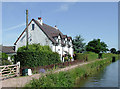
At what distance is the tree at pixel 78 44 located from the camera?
5519 cm

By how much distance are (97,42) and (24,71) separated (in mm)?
80766

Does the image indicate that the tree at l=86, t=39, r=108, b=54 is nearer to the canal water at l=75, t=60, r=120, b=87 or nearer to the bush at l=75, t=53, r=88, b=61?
the bush at l=75, t=53, r=88, b=61

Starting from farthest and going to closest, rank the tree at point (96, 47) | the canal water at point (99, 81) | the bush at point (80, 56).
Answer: the tree at point (96, 47) < the bush at point (80, 56) < the canal water at point (99, 81)

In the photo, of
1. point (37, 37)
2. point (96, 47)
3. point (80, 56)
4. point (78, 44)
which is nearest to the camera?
point (37, 37)

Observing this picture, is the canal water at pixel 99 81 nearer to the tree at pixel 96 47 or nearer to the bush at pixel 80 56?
the bush at pixel 80 56

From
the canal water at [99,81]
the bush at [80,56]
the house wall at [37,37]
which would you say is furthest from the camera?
the bush at [80,56]

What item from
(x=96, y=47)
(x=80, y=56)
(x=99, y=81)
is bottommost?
(x=99, y=81)

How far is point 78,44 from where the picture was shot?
A: 55406mm

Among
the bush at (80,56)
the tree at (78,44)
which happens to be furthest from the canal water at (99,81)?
the tree at (78,44)

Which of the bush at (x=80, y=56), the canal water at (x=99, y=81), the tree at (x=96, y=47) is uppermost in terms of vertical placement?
the tree at (x=96, y=47)

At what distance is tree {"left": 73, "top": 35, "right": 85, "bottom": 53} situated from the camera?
5519cm

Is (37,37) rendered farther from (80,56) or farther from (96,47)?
(96,47)

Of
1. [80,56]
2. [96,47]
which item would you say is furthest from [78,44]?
[96,47]

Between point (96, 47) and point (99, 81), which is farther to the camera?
point (96, 47)
